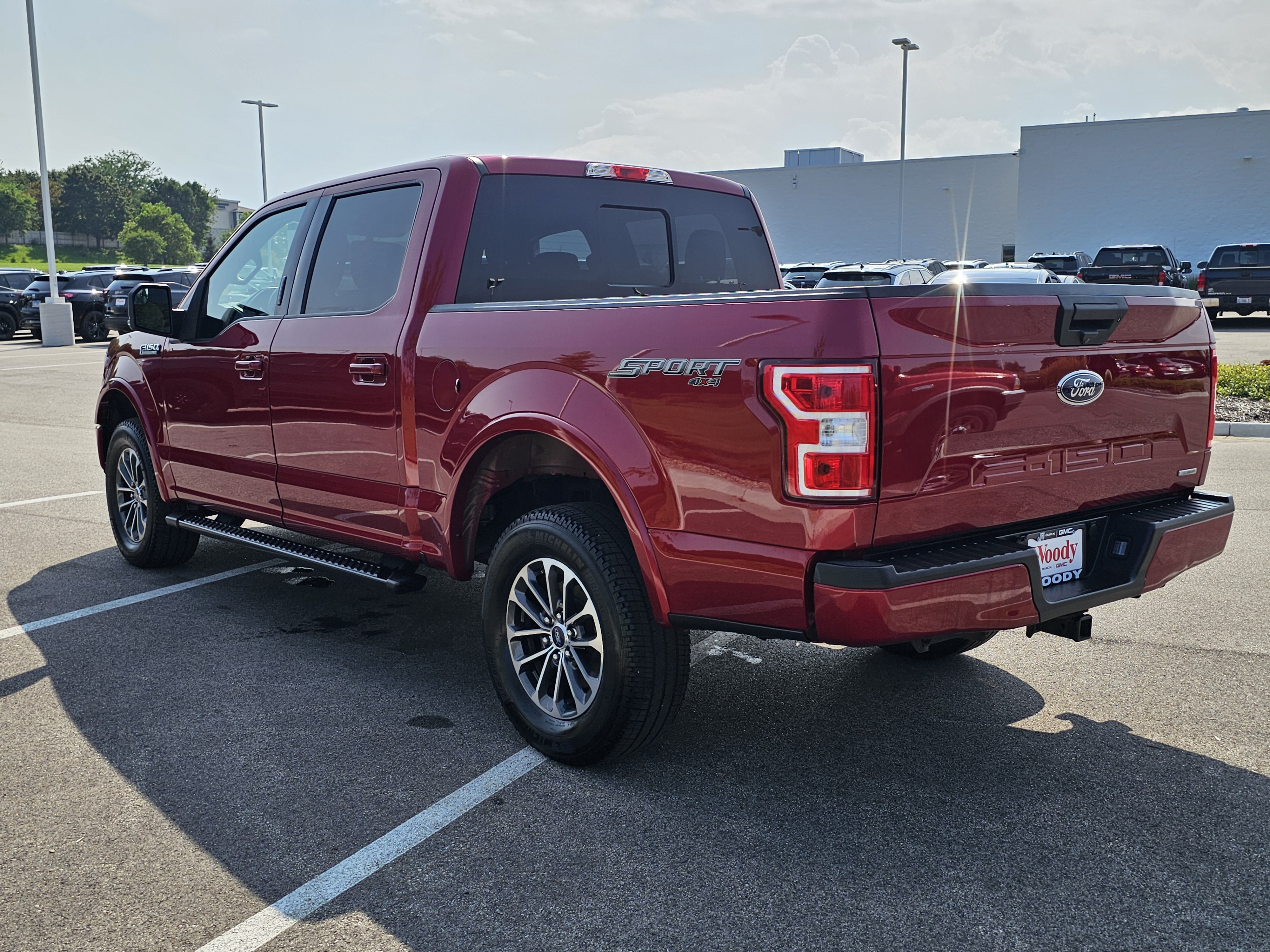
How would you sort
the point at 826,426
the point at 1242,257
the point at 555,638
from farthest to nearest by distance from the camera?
the point at 1242,257 < the point at 555,638 < the point at 826,426

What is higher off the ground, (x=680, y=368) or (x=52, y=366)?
(x=680, y=368)

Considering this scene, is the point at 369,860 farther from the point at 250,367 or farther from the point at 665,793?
the point at 250,367

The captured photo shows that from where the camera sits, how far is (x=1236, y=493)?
797 centimetres

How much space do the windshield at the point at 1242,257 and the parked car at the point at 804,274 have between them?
873 cm

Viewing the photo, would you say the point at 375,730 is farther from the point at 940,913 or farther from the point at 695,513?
the point at 940,913

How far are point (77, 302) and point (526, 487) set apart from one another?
2920 centimetres

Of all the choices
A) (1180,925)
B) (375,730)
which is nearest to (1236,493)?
(1180,925)

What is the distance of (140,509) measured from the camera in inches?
254

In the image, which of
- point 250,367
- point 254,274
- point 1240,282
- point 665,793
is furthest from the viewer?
point 1240,282

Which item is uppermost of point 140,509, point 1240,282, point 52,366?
point 1240,282

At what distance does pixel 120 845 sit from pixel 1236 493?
→ 757 cm

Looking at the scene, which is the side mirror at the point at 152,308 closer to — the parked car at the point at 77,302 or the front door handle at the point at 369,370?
the front door handle at the point at 369,370

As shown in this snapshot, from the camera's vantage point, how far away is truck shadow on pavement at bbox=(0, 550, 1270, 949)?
2781 millimetres

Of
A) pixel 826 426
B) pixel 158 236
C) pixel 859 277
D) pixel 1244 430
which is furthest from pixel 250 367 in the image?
pixel 158 236
